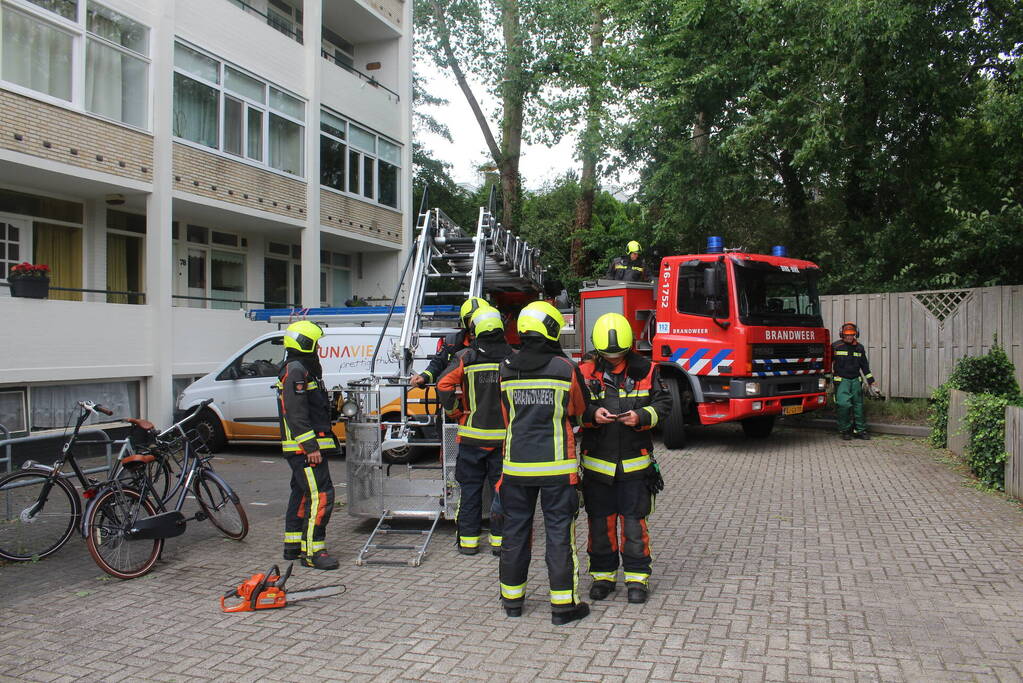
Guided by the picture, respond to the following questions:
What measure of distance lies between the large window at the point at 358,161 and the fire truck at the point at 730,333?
27.6 feet

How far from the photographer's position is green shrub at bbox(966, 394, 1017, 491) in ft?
26.1

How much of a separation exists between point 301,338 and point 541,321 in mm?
2125

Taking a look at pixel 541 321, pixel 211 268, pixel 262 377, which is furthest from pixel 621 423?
pixel 211 268

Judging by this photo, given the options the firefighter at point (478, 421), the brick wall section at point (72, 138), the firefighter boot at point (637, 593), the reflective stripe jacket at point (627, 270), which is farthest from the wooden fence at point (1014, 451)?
the brick wall section at point (72, 138)

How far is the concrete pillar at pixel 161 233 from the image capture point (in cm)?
1259

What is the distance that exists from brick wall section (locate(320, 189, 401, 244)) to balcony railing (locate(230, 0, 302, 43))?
3475mm

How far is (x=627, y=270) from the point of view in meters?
12.1

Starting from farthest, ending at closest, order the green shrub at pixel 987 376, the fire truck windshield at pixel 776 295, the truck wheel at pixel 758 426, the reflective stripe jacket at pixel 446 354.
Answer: the truck wheel at pixel 758 426 → the fire truck windshield at pixel 776 295 → the green shrub at pixel 987 376 → the reflective stripe jacket at pixel 446 354

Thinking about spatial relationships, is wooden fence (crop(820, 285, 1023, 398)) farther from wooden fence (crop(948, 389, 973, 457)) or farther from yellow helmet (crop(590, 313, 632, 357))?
yellow helmet (crop(590, 313, 632, 357))

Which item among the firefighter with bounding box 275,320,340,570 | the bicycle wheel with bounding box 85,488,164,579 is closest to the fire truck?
the firefighter with bounding box 275,320,340,570

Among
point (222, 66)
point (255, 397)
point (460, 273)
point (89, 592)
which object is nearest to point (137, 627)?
point (89, 592)

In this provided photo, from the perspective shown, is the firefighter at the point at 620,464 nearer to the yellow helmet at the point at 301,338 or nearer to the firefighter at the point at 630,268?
the yellow helmet at the point at 301,338

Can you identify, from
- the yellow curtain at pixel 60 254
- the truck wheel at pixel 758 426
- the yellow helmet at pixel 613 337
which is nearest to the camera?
the yellow helmet at pixel 613 337

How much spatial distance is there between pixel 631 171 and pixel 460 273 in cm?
1184
